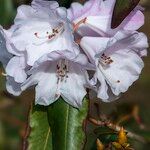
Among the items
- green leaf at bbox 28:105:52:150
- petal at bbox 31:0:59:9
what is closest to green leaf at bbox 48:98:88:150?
green leaf at bbox 28:105:52:150

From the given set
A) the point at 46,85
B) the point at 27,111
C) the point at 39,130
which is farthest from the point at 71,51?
the point at 27,111

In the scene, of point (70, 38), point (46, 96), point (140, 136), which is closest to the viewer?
point (70, 38)

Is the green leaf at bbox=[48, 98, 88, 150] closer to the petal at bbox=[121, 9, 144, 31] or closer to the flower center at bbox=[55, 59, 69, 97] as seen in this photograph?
the flower center at bbox=[55, 59, 69, 97]

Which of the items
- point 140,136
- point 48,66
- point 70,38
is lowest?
point 140,136

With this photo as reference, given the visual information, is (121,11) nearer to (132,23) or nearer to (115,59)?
(132,23)

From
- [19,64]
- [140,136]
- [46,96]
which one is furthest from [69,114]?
[140,136]

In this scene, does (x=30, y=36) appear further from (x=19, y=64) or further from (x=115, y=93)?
(x=115, y=93)
